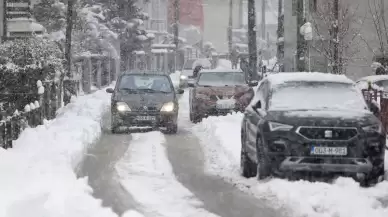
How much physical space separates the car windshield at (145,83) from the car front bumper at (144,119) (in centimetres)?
96

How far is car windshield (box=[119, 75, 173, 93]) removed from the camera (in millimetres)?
18203

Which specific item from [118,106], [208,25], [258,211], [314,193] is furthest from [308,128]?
[208,25]

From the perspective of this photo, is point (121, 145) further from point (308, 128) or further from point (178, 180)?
point (308, 128)

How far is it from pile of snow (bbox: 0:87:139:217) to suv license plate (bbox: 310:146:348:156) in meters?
3.02

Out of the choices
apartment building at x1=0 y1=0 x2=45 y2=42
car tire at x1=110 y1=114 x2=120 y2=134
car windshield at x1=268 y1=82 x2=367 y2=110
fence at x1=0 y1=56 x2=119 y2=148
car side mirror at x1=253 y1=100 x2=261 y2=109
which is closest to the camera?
car windshield at x1=268 y1=82 x2=367 y2=110

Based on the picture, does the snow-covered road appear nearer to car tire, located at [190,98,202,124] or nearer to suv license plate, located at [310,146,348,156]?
suv license plate, located at [310,146,348,156]

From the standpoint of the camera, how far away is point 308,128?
9359 mm

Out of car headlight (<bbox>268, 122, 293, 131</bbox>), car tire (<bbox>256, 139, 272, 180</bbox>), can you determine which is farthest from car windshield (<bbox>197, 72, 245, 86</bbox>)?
car headlight (<bbox>268, 122, 293, 131</bbox>)

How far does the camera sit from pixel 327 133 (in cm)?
934

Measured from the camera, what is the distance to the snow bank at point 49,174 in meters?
7.37

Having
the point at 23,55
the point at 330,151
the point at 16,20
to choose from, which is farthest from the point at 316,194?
the point at 16,20

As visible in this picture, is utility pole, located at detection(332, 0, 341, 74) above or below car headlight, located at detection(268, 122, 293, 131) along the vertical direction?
above

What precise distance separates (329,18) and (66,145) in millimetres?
13944

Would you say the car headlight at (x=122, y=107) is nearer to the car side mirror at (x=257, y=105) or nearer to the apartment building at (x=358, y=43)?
the car side mirror at (x=257, y=105)
